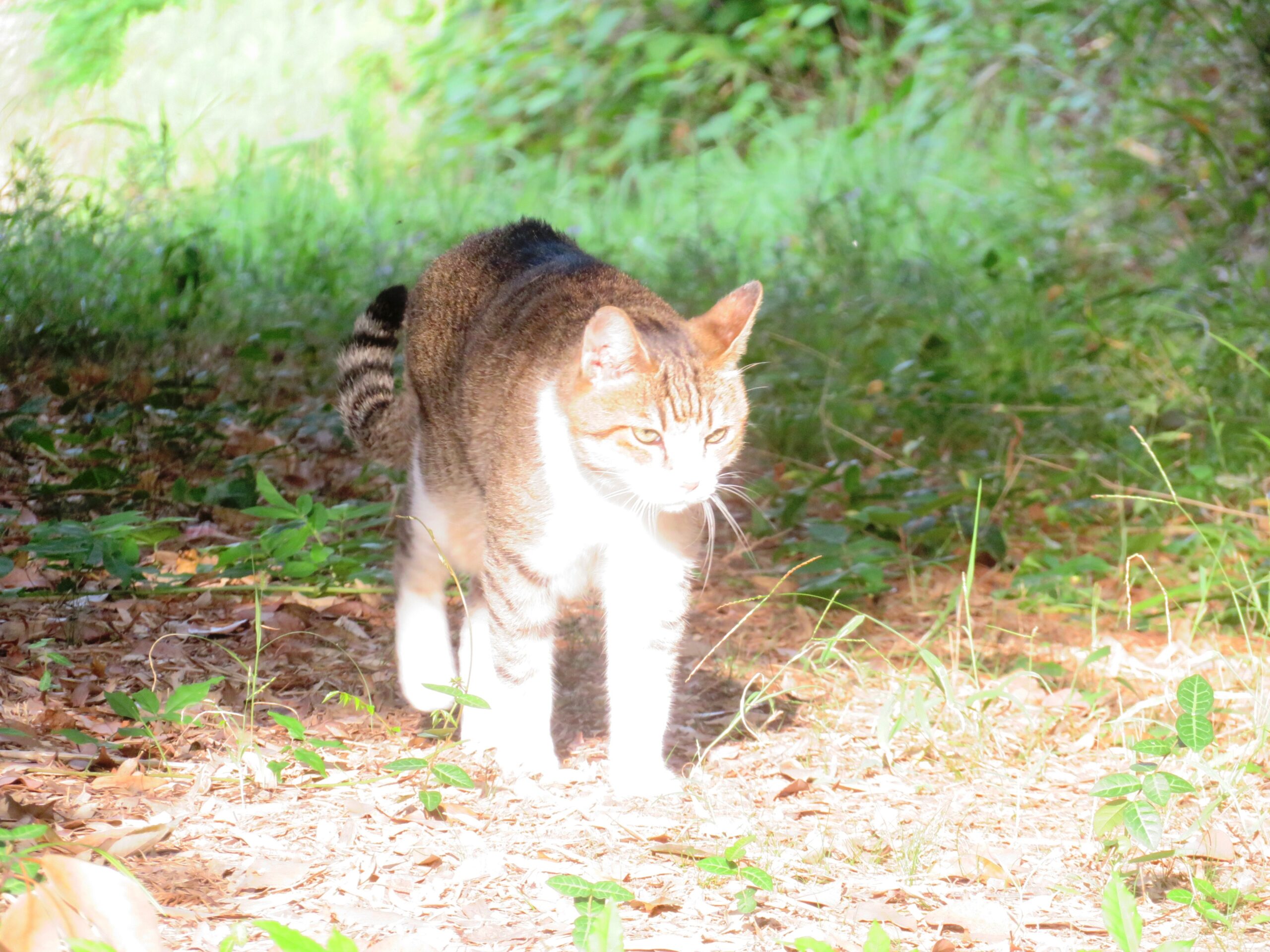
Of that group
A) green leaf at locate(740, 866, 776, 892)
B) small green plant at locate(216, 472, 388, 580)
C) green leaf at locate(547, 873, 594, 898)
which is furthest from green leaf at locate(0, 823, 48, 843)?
small green plant at locate(216, 472, 388, 580)

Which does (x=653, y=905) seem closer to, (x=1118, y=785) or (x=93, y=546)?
(x=1118, y=785)

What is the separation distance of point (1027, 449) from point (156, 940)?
3.87m

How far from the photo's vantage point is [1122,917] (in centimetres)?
193

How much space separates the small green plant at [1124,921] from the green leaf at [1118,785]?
0.84 feet

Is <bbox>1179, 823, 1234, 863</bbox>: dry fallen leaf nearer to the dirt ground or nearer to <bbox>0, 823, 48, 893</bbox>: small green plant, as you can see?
the dirt ground

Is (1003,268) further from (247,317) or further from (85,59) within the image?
(85,59)

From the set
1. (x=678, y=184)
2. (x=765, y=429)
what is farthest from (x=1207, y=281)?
(x=678, y=184)

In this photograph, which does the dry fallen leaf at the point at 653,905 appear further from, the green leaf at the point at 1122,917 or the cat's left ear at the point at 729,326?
the cat's left ear at the point at 729,326

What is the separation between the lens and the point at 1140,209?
6809 mm

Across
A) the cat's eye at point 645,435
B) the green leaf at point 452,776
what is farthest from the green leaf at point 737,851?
the cat's eye at point 645,435

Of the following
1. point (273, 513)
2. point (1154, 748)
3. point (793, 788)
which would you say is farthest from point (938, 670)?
point (273, 513)

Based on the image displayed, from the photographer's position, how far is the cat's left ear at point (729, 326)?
111 inches

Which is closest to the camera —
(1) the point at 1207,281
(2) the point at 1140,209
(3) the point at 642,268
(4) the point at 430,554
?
(4) the point at 430,554

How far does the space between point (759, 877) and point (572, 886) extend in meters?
0.34
